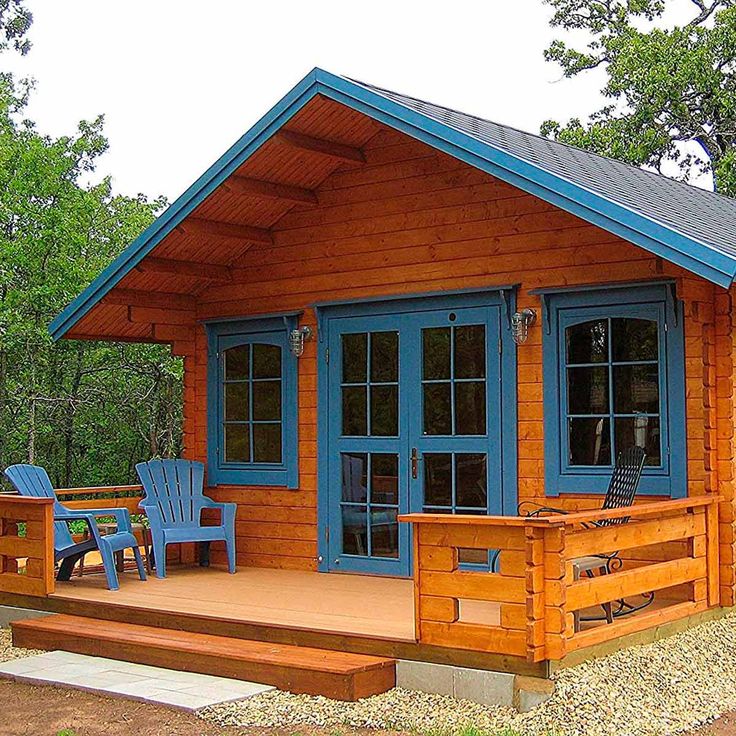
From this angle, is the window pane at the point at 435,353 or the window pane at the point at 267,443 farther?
the window pane at the point at 267,443

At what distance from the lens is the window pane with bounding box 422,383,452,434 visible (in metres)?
8.13

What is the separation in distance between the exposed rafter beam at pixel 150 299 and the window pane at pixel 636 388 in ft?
12.1

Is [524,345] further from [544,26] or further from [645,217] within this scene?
[544,26]

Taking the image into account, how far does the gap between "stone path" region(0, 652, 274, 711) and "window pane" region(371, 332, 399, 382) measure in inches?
106

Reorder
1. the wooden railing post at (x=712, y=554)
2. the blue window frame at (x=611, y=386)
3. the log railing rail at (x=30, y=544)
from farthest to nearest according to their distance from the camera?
the log railing rail at (x=30, y=544)
the blue window frame at (x=611, y=386)
the wooden railing post at (x=712, y=554)

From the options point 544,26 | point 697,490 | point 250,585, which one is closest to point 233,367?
point 250,585

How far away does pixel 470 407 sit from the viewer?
802 cm

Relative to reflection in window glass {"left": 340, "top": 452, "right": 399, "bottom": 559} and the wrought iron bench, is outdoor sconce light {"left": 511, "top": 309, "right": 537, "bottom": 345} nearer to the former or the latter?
→ the wrought iron bench

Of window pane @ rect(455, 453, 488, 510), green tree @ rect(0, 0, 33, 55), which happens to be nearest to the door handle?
window pane @ rect(455, 453, 488, 510)

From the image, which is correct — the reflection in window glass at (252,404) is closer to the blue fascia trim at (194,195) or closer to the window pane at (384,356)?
the window pane at (384,356)

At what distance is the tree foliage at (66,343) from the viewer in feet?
48.8

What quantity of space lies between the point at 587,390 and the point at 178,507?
3245 millimetres

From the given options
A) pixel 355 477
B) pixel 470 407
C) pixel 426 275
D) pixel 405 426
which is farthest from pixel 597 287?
pixel 355 477

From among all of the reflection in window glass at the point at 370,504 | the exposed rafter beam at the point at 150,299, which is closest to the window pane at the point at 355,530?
the reflection in window glass at the point at 370,504
